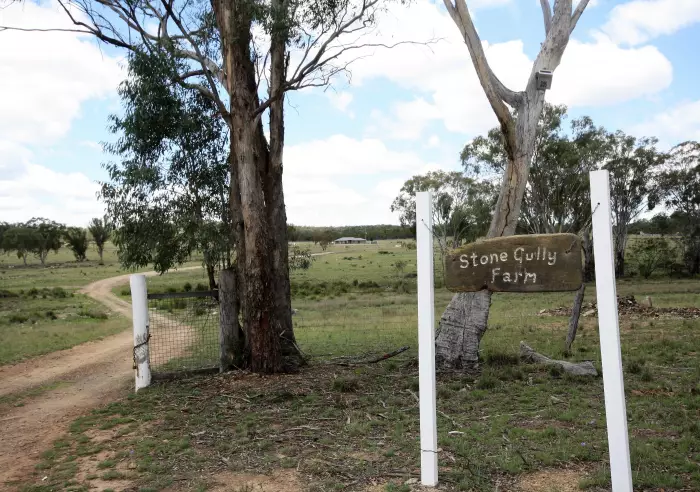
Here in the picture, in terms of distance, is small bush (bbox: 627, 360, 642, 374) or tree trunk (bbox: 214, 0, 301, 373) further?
tree trunk (bbox: 214, 0, 301, 373)

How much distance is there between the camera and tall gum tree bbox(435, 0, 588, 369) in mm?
10469

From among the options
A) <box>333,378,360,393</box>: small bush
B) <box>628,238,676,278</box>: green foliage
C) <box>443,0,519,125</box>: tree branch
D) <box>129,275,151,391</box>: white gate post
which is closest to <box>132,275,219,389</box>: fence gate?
<box>129,275,151,391</box>: white gate post

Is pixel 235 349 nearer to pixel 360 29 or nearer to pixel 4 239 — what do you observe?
pixel 360 29

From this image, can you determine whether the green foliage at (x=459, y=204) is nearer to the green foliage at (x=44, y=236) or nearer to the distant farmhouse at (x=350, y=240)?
the green foliage at (x=44, y=236)

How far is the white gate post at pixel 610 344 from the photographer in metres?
4.54

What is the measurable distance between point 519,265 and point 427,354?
111 centimetres

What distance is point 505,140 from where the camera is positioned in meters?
10.9

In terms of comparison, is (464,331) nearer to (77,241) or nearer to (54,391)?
(54,391)

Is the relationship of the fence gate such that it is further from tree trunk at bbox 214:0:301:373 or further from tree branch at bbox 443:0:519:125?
tree branch at bbox 443:0:519:125

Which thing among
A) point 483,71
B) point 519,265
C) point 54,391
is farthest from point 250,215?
point 519,265

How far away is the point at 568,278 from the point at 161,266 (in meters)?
11.8

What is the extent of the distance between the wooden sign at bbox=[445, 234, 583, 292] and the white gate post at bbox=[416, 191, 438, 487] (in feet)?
0.66

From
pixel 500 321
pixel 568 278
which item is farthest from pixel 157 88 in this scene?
pixel 500 321

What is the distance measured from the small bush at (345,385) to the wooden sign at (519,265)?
432 centimetres
